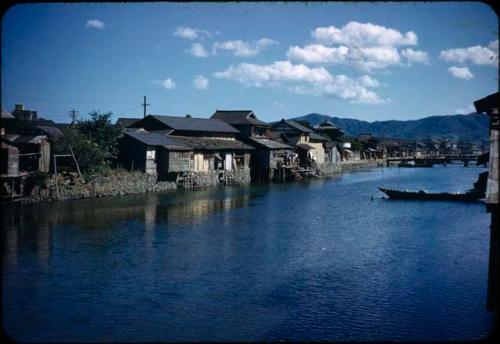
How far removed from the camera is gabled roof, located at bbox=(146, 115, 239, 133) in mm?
43781

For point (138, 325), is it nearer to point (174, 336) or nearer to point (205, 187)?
point (174, 336)

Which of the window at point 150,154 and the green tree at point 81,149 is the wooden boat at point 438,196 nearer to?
the window at point 150,154

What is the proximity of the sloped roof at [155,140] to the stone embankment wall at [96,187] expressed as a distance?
2782 mm

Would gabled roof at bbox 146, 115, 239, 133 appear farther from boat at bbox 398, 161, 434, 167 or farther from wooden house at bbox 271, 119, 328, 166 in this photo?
boat at bbox 398, 161, 434, 167

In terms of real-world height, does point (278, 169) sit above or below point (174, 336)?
above

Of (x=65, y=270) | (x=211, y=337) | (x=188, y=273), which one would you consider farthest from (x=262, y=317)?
(x=65, y=270)

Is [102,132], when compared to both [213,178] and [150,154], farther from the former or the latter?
[213,178]

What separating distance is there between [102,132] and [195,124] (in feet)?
39.9

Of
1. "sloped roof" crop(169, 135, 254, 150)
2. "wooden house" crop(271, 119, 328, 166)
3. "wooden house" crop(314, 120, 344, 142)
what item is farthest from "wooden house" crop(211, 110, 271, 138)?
"wooden house" crop(314, 120, 344, 142)

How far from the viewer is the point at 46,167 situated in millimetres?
30375

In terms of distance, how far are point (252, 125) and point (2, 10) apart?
1816 inches

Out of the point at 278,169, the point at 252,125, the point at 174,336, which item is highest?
the point at 252,125

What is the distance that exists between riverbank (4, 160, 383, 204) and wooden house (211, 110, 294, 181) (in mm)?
5080

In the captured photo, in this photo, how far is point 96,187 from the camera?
104ft
